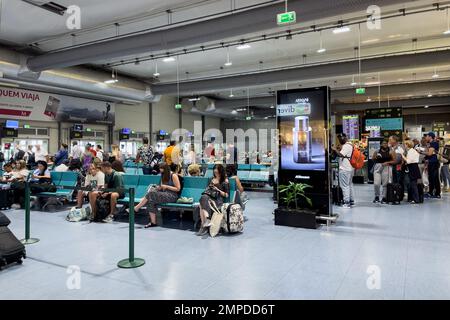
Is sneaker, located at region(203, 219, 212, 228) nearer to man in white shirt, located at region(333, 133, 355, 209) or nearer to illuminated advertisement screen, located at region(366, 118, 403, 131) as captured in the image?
man in white shirt, located at region(333, 133, 355, 209)

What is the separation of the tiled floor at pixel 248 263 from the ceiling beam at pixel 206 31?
3841 mm

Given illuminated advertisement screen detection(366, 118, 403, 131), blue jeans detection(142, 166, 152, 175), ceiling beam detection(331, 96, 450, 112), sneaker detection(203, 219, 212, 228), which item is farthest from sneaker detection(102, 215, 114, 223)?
ceiling beam detection(331, 96, 450, 112)

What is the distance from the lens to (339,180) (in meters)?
7.72

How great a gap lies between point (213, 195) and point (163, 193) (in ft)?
3.42

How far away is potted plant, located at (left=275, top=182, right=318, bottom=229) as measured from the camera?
5.38 meters

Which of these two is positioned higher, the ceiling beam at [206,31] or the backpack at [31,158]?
the ceiling beam at [206,31]

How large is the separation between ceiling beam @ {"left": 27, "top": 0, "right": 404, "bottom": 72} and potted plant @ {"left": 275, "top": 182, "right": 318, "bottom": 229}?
3.23 meters

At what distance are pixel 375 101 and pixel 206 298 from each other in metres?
19.8

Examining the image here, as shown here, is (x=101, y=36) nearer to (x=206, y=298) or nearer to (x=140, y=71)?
(x=140, y=71)

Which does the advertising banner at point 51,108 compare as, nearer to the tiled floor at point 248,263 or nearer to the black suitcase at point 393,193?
the tiled floor at point 248,263

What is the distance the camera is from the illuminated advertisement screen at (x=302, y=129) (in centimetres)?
550

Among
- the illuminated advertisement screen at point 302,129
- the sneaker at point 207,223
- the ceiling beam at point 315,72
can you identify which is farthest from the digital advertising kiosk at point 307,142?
the ceiling beam at point 315,72

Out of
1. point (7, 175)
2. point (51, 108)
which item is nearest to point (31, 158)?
point (51, 108)
